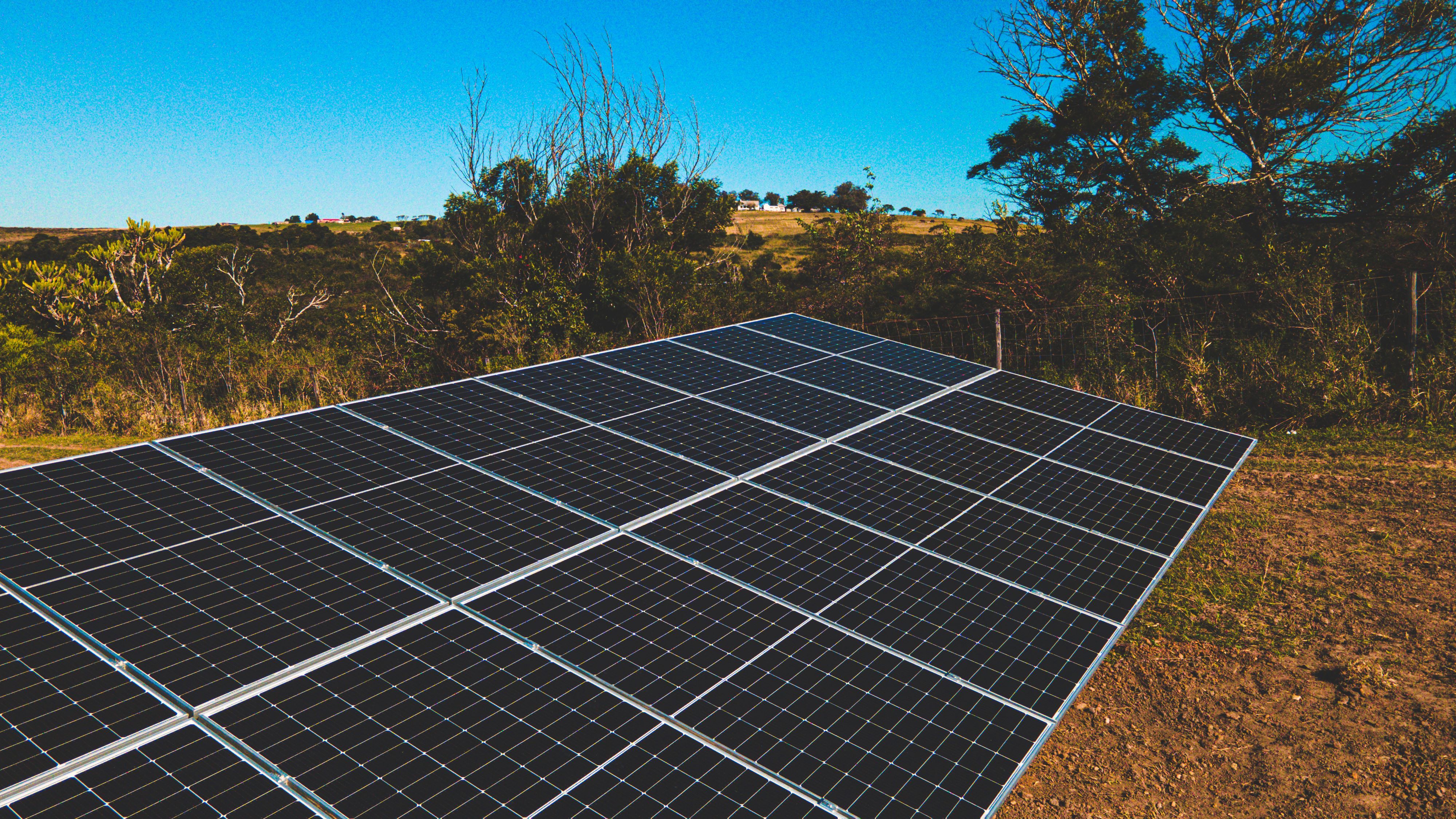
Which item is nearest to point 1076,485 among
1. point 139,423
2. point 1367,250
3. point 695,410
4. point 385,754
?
point 695,410

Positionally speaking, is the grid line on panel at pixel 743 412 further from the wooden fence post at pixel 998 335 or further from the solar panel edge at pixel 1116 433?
the wooden fence post at pixel 998 335

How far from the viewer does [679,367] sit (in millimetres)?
9383

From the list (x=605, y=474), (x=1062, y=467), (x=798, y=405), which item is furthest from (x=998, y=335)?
(x=605, y=474)

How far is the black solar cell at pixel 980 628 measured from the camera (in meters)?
4.07

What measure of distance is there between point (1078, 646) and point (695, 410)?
4446 mm

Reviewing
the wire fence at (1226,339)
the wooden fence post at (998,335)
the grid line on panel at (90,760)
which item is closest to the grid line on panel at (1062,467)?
the grid line on panel at (90,760)

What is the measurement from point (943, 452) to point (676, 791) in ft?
16.2

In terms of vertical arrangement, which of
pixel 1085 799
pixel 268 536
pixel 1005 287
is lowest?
pixel 1085 799

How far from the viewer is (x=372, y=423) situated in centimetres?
669

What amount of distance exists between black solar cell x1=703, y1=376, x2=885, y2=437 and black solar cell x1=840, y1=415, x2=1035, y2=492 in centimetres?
31

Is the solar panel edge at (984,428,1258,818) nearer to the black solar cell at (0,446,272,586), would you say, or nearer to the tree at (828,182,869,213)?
the black solar cell at (0,446,272,586)

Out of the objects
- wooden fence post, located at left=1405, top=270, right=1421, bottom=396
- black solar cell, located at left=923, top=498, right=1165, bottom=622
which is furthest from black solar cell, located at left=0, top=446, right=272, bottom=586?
wooden fence post, located at left=1405, top=270, right=1421, bottom=396

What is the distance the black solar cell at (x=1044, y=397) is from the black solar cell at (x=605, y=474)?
5.03 m

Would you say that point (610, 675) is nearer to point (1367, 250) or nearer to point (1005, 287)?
point (1005, 287)
